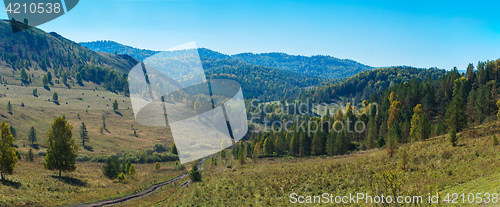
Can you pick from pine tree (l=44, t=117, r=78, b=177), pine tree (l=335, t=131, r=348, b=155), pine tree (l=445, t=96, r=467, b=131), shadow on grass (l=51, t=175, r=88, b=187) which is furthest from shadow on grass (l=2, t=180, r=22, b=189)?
pine tree (l=335, t=131, r=348, b=155)

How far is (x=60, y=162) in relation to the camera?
38406 millimetres

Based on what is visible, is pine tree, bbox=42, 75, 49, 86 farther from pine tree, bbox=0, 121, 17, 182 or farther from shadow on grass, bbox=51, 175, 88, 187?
pine tree, bbox=0, 121, 17, 182

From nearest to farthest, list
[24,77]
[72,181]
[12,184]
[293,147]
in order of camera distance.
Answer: [12,184] → [72,181] → [293,147] → [24,77]

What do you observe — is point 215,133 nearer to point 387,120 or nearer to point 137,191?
point 387,120

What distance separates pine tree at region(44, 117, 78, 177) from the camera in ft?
125

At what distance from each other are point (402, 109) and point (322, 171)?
273ft

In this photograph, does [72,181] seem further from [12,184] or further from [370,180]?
[370,180]

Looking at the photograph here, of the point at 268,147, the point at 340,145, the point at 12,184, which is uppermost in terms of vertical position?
the point at 12,184

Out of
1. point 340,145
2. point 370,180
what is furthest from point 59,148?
point 340,145

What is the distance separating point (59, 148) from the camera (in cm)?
3888

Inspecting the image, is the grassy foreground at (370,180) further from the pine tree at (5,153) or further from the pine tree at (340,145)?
the pine tree at (340,145)

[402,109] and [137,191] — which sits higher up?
[402,109]

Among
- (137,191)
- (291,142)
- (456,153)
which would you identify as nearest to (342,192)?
(456,153)

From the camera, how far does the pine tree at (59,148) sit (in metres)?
38.1
